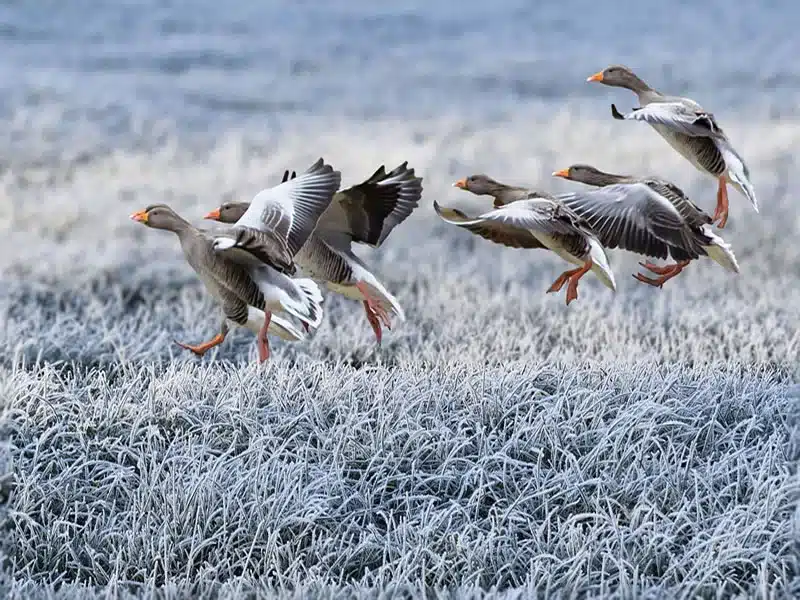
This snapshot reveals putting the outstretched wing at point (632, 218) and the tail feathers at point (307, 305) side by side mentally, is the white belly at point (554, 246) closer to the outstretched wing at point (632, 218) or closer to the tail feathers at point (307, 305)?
the outstretched wing at point (632, 218)

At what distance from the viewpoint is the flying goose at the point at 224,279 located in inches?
81.4

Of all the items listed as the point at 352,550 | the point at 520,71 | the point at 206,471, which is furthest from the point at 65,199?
the point at 520,71

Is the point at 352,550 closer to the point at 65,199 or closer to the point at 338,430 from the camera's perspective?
the point at 338,430

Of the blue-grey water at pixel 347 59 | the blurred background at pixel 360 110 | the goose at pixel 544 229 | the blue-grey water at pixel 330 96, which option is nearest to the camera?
the goose at pixel 544 229

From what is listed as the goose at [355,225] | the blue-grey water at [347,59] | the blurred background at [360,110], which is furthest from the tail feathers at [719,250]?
the blue-grey water at [347,59]

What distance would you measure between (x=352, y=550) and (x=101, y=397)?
1017mm

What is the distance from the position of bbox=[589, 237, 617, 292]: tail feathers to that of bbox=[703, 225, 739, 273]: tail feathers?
0.24m

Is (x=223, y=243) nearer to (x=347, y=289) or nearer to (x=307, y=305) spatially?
(x=307, y=305)

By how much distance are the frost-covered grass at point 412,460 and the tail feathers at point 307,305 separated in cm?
65

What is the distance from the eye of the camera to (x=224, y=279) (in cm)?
209

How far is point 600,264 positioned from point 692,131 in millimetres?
339

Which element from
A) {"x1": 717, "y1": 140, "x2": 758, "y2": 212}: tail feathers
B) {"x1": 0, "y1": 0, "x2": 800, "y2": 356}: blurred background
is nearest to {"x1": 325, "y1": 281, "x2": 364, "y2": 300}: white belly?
{"x1": 717, "y1": 140, "x2": 758, "y2": 212}: tail feathers

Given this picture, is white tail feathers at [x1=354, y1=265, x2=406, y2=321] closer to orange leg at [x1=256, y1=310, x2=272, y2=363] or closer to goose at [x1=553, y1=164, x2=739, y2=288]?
orange leg at [x1=256, y1=310, x2=272, y2=363]

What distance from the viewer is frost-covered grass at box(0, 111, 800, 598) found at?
8.05 ft
